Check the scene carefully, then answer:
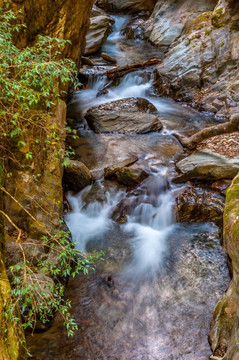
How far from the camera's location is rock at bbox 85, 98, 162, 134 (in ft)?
30.0

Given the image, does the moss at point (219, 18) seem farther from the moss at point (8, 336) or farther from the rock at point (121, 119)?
the moss at point (8, 336)

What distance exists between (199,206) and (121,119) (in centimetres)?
485

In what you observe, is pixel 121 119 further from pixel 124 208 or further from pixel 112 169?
pixel 124 208

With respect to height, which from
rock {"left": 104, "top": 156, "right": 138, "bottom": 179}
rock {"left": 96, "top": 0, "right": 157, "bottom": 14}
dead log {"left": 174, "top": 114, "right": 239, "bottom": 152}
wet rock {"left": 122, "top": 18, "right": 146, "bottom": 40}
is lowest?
rock {"left": 104, "top": 156, "right": 138, "bottom": 179}

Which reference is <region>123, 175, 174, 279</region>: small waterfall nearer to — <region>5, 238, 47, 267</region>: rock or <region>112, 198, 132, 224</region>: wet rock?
<region>112, 198, 132, 224</region>: wet rock

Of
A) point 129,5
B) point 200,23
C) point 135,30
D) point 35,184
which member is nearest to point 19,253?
point 35,184

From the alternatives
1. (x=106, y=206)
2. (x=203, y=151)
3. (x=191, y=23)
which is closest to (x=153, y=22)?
(x=191, y=23)

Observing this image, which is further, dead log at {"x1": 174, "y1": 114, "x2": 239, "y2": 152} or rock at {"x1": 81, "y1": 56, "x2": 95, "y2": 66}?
Result: rock at {"x1": 81, "y1": 56, "x2": 95, "y2": 66}

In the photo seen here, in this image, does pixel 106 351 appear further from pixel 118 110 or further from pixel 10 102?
pixel 118 110

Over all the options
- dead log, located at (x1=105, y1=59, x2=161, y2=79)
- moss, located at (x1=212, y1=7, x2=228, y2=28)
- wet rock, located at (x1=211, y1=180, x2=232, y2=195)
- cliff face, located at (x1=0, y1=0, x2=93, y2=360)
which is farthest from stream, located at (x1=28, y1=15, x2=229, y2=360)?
moss, located at (x1=212, y1=7, x2=228, y2=28)

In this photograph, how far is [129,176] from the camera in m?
6.58

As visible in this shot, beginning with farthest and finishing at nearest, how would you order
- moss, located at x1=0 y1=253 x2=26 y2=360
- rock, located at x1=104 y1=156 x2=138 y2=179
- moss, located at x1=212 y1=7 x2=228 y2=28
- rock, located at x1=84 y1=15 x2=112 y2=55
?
rock, located at x1=84 y1=15 x2=112 y2=55
moss, located at x1=212 y1=7 x2=228 y2=28
rock, located at x1=104 y1=156 x2=138 y2=179
moss, located at x1=0 y1=253 x2=26 y2=360

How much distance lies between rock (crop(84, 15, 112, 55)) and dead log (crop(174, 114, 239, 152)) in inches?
414

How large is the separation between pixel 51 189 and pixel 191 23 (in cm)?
1258
